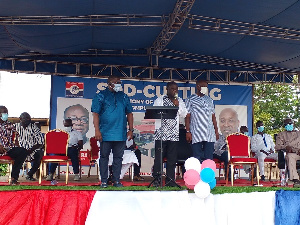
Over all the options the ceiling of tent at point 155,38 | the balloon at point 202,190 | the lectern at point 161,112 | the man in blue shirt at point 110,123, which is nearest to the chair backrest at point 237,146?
the ceiling of tent at point 155,38

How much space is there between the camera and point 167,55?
37.5 feet

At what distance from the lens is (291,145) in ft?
23.7

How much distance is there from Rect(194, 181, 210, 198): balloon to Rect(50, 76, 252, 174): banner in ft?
21.5

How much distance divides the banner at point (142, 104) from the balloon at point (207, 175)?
6.45 m

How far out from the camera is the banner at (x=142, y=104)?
36.0ft

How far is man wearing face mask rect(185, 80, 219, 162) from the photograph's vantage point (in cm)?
623

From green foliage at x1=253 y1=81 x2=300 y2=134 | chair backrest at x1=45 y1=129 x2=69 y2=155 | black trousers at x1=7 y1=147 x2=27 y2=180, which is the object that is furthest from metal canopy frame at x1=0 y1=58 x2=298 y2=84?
green foliage at x1=253 y1=81 x2=300 y2=134

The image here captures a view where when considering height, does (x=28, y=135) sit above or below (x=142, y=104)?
below

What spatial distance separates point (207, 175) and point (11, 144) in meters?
3.70

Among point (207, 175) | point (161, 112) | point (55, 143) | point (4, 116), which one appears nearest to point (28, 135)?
point (55, 143)

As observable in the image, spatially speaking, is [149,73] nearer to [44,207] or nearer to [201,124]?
[201,124]

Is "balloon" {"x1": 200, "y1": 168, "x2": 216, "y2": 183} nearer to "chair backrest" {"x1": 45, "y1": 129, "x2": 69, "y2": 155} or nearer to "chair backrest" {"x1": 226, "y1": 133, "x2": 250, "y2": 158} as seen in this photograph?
"chair backrest" {"x1": 226, "y1": 133, "x2": 250, "y2": 158}

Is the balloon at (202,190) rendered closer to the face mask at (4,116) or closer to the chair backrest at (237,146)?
the chair backrest at (237,146)

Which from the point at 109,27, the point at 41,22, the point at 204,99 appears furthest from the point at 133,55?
the point at 204,99
